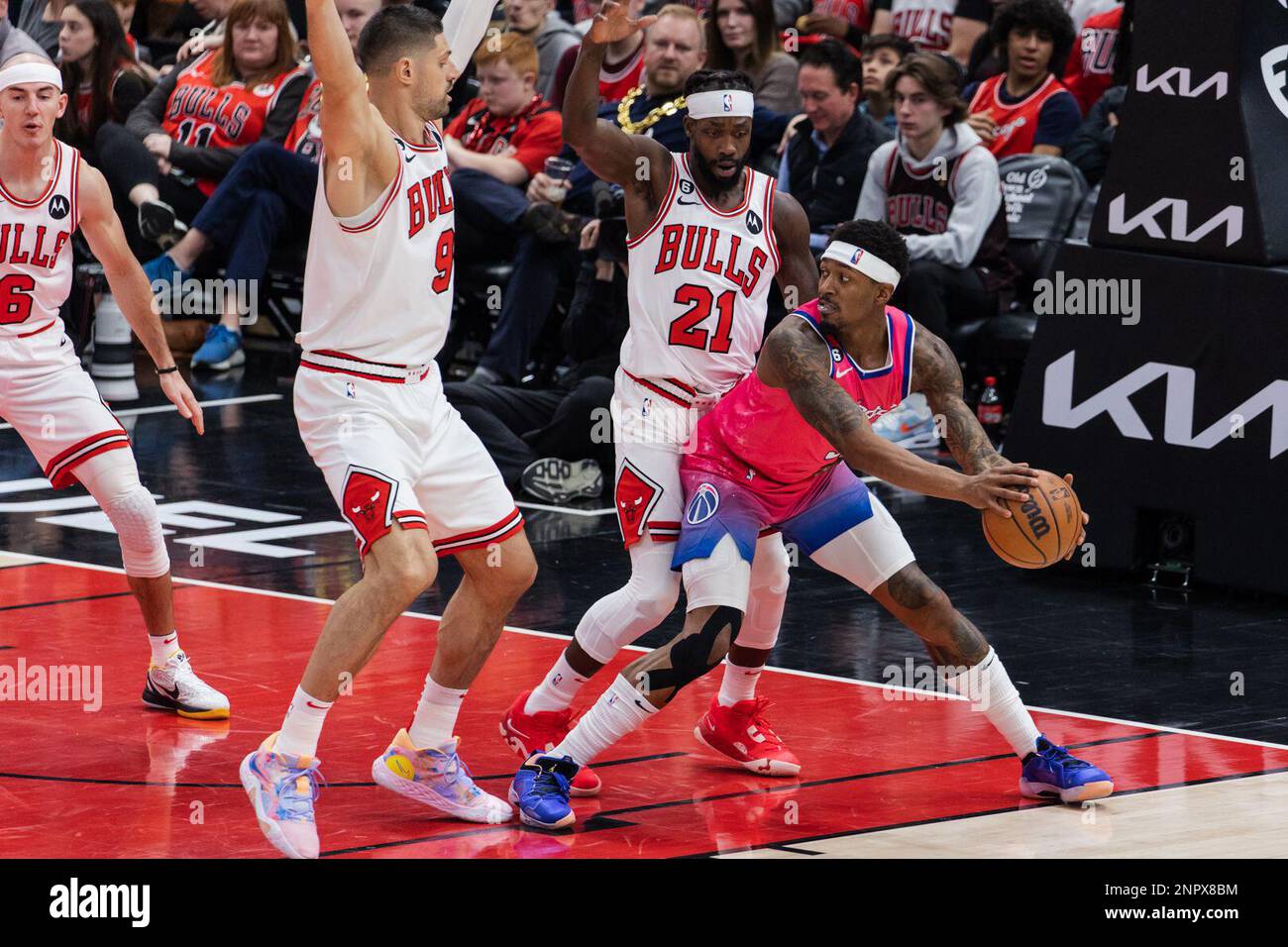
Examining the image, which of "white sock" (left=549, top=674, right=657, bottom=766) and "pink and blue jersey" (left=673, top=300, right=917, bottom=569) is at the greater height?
"pink and blue jersey" (left=673, top=300, right=917, bottom=569)

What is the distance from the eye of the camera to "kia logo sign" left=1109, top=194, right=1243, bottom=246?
9.24m

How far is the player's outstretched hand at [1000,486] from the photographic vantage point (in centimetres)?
611

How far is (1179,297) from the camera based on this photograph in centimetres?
940

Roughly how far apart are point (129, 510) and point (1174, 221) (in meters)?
4.62

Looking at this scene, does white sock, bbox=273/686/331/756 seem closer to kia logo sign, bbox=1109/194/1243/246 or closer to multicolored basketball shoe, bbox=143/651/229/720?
multicolored basketball shoe, bbox=143/651/229/720

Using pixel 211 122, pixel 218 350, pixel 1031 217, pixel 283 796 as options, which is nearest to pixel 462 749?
pixel 283 796

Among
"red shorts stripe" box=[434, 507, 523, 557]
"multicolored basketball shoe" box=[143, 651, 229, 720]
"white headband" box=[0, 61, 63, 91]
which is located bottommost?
"multicolored basketball shoe" box=[143, 651, 229, 720]

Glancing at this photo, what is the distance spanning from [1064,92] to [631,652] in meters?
5.75

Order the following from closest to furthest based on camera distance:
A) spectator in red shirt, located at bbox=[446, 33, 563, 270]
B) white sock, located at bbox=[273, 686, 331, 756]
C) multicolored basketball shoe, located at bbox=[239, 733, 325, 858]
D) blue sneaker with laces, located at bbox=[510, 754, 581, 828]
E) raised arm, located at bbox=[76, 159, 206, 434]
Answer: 1. multicolored basketball shoe, located at bbox=[239, 733, 325, 858]
2. white sock, located at bbox=[273, 686, 331, 756]
3. blue sneaker with laces, located at bbox=[510, 754, 581, 828]
4. raised arm, located at bbox=[76, 159, 206, 434]
5. spectator in red shirt, located at bbox=[446, 33, 563, 270]

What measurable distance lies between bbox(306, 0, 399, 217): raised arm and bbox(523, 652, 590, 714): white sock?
1.63 metres

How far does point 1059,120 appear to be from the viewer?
1277 cm

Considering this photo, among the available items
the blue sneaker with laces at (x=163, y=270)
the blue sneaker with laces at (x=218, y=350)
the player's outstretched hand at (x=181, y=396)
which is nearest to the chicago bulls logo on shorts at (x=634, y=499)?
the player's outstretched hand at (x=181, y=396)

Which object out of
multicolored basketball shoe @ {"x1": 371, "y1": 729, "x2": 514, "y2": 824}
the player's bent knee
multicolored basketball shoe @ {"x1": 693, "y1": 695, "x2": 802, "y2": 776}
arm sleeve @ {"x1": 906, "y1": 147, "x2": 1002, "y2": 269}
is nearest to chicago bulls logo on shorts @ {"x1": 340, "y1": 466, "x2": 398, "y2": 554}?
multicolored basketball shoe @ {"x1": 371, "y1": 729, "x2": 514, "y2": 824}
